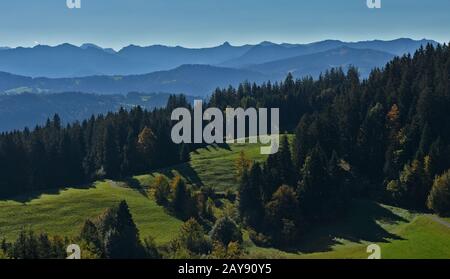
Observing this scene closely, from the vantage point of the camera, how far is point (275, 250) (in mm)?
93875

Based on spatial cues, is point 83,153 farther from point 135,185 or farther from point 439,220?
point 439,220

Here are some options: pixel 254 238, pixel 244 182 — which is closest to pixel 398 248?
pixel 254 238

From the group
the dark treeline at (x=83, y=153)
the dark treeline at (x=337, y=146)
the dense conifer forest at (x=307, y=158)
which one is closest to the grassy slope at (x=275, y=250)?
the dense conifer forest at (x=307, y=158)

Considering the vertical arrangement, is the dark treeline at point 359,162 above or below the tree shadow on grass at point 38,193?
above

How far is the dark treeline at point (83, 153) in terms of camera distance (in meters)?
134

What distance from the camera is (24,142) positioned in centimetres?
14450

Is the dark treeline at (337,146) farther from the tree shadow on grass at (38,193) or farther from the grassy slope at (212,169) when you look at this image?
the grassy slope at (212,169)

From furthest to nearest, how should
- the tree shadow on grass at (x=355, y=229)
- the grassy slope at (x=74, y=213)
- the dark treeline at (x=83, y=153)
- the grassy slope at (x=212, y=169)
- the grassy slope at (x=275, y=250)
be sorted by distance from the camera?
the dark treeline at (x=83, y=153) < the grassy slope at (x=212, y=169) < the grassy slope at (x=74, y=213) < the tree shadow on grass at (x=355, y=229) < the grassy slope at (x=275, y=250)

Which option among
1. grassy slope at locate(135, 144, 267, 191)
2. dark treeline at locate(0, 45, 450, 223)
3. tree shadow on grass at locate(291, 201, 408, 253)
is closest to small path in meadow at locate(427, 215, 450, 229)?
tree shadow on grass at locate(291, 201, 408, 253)

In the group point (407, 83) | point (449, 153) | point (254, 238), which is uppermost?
point (407, 83)

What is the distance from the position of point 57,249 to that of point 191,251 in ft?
76.7

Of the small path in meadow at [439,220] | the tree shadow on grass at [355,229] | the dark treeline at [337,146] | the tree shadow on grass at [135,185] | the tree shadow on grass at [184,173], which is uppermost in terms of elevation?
the dark treeline at [337,146]

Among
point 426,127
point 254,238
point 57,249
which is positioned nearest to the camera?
point 57,249
